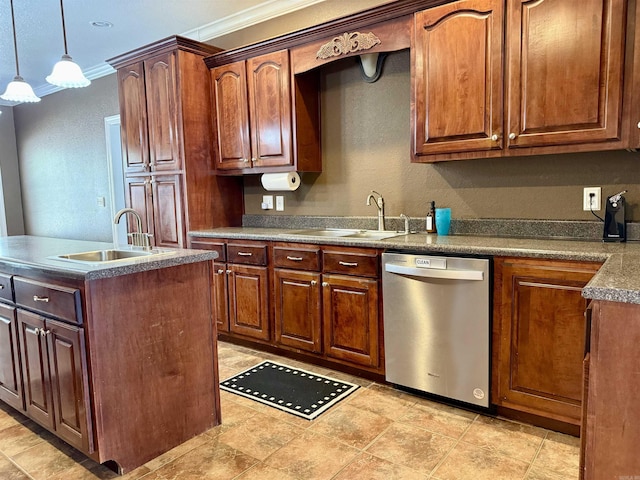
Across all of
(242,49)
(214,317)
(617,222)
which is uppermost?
(242,49)

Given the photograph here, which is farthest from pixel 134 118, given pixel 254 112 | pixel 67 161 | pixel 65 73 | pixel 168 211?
pixel 67 161

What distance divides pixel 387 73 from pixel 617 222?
169 cm

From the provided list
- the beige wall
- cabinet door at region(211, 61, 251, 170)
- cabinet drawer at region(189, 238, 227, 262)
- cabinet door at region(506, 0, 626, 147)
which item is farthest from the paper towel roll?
the beige wall

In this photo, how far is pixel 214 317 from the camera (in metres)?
2.18

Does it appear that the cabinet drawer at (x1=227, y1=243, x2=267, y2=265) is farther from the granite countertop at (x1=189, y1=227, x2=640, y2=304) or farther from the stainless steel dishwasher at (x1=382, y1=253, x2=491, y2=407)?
the stainless steel dishwasher at (x1=382, y1=253, x2=491, y2=407)

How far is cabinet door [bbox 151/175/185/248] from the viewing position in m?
3.64

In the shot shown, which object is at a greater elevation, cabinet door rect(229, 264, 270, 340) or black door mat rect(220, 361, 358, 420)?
cabinet door rect(229, 264, 270, 340)

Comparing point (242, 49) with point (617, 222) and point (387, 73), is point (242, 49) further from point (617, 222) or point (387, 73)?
point (617, 222)

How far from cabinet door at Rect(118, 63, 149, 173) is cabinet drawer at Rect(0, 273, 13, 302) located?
1.88 m

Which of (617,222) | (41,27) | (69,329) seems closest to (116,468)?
(69,329)

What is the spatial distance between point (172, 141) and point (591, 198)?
9.81 ft

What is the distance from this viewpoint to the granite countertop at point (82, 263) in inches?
68.4

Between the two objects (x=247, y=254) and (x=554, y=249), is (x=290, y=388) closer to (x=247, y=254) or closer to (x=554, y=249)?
(x=247, y=254)

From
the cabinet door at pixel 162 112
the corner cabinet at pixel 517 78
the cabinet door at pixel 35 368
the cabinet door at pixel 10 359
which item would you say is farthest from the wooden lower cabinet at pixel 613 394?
Result: the cabinet door at pixel 162 112
